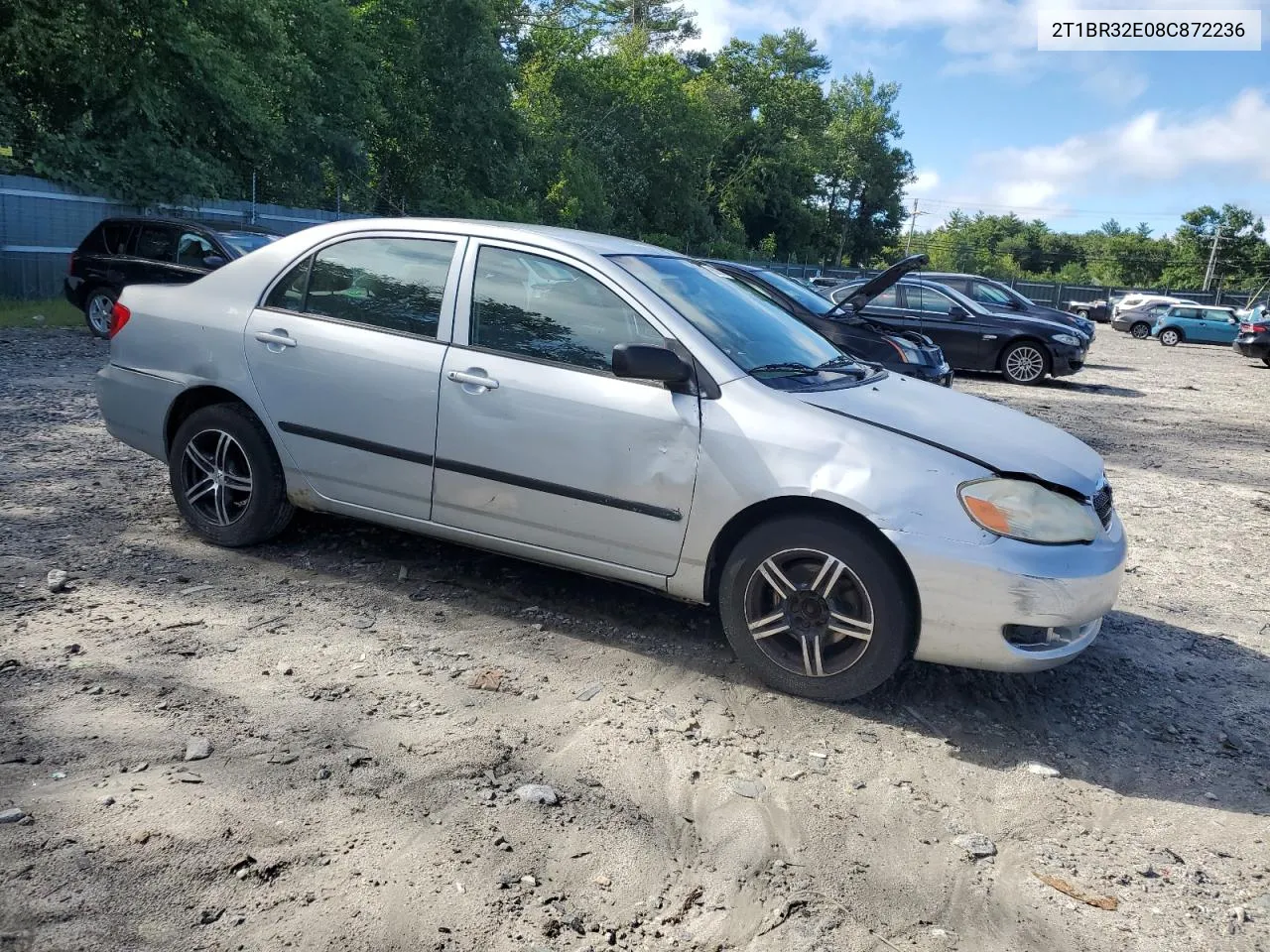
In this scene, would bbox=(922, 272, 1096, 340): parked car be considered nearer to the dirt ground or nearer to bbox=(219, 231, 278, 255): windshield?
bbox=(219, 231, 278, 255): windshield

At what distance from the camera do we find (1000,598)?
3637 mm

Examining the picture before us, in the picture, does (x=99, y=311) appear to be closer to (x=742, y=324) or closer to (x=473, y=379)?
(x=473, y=379)

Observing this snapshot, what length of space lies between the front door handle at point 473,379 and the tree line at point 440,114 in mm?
16691

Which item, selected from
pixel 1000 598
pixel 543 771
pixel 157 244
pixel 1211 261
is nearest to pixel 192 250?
pixel 157 244

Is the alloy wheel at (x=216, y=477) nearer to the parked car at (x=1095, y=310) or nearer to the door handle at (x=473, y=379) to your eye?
the door handle at (x=473, y=379)

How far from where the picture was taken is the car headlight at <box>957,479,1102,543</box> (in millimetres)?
3695

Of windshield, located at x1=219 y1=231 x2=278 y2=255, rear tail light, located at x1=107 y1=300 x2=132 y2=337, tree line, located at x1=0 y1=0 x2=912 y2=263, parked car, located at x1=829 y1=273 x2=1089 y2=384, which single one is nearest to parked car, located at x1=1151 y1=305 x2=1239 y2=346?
parked car, located at x1=829 y1=273 x2=1089 y2=384

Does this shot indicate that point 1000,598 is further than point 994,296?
No

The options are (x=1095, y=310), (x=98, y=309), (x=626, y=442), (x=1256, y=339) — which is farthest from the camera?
(x=1095, y=310)

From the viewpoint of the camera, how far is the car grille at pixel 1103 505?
405 centimetres

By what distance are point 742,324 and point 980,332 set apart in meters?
12.9

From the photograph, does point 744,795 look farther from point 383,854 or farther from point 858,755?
point 383,854

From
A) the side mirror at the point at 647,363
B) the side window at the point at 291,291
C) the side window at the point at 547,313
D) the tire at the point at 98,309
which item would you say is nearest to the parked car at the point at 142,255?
the tire at the point at 98,309

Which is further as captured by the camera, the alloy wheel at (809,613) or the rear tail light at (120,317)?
the rear tail light at (120,317)
